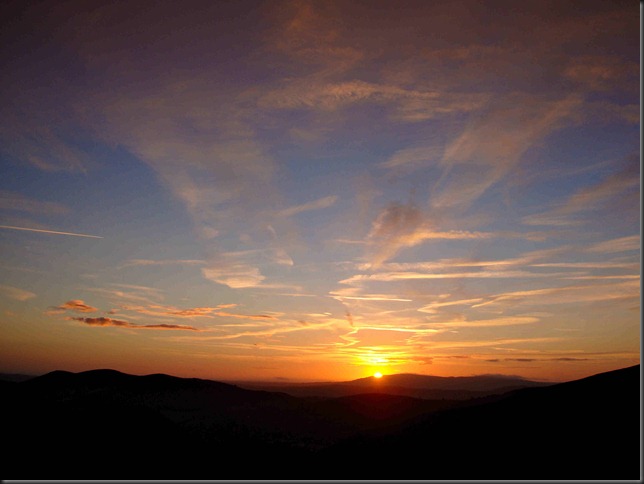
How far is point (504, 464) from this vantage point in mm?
21359

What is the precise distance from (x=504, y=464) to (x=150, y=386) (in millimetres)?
66621

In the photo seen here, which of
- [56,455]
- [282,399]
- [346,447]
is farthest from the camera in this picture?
[282,399]

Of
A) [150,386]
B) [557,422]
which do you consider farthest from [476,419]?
[150,386]

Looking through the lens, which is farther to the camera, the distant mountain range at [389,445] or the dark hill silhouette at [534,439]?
the distant mountain range at [389,445]

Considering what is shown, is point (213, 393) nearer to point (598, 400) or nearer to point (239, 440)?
point (239, 440)

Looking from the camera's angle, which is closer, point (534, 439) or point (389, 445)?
point (534, 439)

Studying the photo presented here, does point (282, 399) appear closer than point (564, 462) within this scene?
No

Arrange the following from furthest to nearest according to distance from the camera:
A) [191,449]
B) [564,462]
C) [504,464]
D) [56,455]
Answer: [191,449]
[56,455]
[504,464]
[564,462]

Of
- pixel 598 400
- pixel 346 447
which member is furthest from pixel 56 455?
pixel 598 400

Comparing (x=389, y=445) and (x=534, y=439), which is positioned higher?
(x=534, y=439)

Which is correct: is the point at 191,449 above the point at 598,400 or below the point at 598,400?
below

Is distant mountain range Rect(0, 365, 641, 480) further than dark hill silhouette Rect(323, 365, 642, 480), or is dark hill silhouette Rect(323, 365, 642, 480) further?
distant mountain range Rect(0, 365, 641, 480)

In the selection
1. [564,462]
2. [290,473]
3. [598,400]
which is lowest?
[290,473]

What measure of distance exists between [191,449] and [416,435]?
49.6 feet
